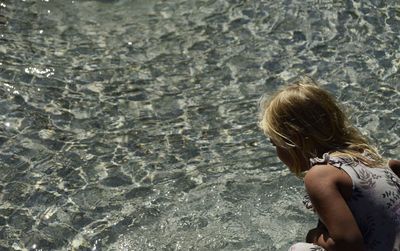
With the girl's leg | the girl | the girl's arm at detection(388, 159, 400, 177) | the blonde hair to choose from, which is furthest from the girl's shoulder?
the girl's arm at detection(388, 159, 400, 177)

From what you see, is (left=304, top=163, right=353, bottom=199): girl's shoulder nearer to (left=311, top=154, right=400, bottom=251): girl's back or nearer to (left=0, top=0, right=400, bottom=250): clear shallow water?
(left=311, top=154, right=400, bottom=251): girl's back

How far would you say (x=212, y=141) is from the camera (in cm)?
487

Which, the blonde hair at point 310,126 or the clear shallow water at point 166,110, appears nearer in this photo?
the blonde hair at point 310,126

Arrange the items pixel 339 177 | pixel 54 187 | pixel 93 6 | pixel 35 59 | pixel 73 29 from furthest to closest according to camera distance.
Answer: pixel 93 6
pixel 73 29
pixel 35 59
pixel 54 187
pixel 339 177

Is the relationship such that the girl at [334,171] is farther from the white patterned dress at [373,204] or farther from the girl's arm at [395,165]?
the girl's arm at [395,165]

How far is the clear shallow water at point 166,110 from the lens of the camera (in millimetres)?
4168

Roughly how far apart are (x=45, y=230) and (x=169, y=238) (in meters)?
0.67

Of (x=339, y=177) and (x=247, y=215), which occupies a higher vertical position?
(x=339, y=177)

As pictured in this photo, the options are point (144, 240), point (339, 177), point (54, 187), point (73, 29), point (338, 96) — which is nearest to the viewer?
point (339, 177)

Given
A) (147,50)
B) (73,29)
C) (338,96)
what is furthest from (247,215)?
(73,29)

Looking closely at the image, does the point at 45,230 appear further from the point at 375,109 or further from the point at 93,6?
the point at 93,6

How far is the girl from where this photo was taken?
2717 millimetres

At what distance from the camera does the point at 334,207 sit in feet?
8.84

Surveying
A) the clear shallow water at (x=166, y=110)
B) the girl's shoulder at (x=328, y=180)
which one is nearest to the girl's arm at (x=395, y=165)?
the girl's shoulder at (x=328, y=180)
